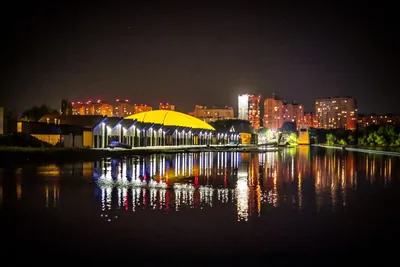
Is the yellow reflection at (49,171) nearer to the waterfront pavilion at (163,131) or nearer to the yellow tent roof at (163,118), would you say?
the waterfront pavilion at (163,131)

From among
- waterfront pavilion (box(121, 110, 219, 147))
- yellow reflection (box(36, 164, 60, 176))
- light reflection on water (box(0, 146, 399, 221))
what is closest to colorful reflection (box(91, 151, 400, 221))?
light reflection on water (box(0, 146, 399, 221))

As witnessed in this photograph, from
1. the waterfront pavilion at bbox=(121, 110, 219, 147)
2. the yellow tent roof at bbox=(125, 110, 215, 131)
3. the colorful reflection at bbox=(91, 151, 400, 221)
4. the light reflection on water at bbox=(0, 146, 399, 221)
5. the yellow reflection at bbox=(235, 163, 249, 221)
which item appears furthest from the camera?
the yellow tent roof at bbox=(125, 110, 215, 131)

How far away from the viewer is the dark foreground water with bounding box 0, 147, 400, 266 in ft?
27.2

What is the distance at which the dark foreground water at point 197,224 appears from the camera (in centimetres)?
828

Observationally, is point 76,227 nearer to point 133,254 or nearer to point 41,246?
point 41,246

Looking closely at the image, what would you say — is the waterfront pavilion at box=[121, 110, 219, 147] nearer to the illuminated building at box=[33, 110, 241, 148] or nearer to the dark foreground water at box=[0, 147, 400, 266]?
the illuminated building at box=[33, 110, 241, 148]

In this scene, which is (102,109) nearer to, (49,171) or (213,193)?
(49,171)

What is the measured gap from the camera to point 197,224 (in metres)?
10.7

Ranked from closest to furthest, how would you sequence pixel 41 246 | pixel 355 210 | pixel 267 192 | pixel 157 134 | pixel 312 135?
pixel 41 246 < pixel 355 210 < pixel 267 192 < pixel 157 134 < pixel 312 135

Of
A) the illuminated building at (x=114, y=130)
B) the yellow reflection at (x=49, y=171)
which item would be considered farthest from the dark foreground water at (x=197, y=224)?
the illuminated building at (x=114, y=130)

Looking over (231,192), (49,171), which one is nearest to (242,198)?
(231,192)

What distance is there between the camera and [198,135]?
98.6m

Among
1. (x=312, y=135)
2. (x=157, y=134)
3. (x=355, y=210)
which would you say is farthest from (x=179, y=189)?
(x=312, y=135)

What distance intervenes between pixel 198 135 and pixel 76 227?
3477 inches
